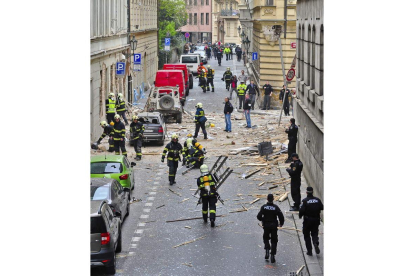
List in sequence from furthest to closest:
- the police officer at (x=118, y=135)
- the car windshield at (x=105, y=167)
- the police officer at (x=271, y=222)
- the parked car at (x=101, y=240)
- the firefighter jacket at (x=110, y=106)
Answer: the firefighter jacket at (x=110, y=106) < the police officer at (x=118, y=135) < the car windshield at (x=105, y=167) < the police officer at (x=271, y=222) < the parked car at (x=101, y=240)

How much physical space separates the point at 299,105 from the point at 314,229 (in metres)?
11.3

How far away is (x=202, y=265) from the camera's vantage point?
15.5 m

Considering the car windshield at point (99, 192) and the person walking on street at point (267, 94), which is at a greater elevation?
the person walking on street at point (267, 94)

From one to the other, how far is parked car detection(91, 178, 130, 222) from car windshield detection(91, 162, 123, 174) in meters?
1.65

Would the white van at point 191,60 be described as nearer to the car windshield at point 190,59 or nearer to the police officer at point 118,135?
the car windshield at point 190,59

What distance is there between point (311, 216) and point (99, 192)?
4.34 m

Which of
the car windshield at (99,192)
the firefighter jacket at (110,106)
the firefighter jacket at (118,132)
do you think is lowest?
the car windshield at (99,192)

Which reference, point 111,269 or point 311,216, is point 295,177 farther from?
point 111,269

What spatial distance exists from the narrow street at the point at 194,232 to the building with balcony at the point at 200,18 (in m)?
117

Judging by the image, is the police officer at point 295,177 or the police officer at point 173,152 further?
the police officer at point 173,152

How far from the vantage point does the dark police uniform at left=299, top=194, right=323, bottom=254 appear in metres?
15.8

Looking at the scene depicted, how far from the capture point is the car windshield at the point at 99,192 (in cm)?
1684

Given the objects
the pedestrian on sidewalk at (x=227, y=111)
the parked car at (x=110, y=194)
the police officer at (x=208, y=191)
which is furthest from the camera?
the pedestrian on sidewalk at (x=227, y=111)

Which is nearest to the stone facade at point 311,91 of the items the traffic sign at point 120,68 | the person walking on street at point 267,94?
the traffic sign at point 120,68
